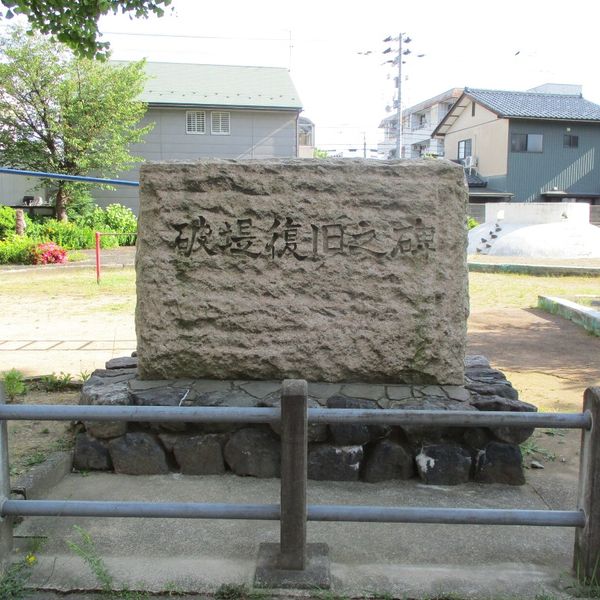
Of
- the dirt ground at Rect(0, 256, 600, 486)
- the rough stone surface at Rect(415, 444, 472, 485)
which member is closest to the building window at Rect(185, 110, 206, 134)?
the dirt ground at Rect(0, 256, 600, 486)

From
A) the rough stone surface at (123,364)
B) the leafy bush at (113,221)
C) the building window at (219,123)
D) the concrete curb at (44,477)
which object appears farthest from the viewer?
the building window at (219,123)

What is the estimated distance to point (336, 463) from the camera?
3590 mm

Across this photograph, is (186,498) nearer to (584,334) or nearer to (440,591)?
(440,591)

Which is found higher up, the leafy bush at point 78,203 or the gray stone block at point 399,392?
the leafy bush at point 78,203

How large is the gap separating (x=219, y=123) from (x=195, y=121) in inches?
37.8

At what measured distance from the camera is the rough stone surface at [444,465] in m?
3.56

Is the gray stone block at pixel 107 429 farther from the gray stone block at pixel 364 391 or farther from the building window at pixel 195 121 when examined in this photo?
the building window at pixel 195 121

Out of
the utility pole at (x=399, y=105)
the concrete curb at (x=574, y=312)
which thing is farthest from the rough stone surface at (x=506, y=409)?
the utility pole at (x=399, y=105)

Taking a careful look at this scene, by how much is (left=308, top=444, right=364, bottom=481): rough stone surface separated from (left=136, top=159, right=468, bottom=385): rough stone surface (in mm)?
553

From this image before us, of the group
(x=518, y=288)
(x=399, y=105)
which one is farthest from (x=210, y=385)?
(x=399, y=105)

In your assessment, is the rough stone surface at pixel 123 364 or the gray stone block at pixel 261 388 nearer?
the gray stone block at pixel 261 388

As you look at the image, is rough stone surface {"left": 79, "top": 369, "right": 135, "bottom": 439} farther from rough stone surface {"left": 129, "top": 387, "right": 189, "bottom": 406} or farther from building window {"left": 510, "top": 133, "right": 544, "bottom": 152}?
building window {"left": 510, "top": 133, "right": 544, "bottom": 152}

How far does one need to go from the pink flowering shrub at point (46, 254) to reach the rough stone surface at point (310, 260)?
44.2 ft

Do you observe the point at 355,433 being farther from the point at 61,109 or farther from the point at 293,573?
the point at 61,109
